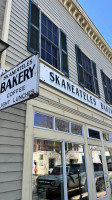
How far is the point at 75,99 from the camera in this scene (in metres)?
5.73

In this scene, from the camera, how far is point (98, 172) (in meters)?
5.99

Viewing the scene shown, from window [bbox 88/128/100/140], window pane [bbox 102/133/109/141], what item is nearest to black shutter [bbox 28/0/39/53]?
window [bbox 88/128/100/140]

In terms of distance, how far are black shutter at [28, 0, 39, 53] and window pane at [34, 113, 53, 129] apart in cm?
187

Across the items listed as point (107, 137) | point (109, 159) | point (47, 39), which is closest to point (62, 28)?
point (47, 39)

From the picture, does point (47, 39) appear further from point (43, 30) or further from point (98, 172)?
point (98, 172)

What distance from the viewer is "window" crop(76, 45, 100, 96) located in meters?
6.87

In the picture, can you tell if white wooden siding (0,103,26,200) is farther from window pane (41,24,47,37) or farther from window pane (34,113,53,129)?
window pane (41,24,47,37)

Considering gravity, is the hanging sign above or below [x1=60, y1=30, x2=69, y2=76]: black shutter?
below

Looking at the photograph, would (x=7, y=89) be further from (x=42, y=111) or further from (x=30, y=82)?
(x=42, y=111)

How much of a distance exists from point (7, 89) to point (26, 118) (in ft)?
3.61

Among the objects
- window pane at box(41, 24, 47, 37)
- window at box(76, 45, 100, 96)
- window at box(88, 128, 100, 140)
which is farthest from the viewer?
window at box(76, 45, 100, 96)

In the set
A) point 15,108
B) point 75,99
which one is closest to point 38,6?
point 75,99

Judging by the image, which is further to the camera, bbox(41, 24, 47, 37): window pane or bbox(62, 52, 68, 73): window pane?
bbox(62, 52, 68, 73): window pane

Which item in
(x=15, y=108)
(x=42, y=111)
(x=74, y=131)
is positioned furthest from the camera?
(x=74, y=131)
